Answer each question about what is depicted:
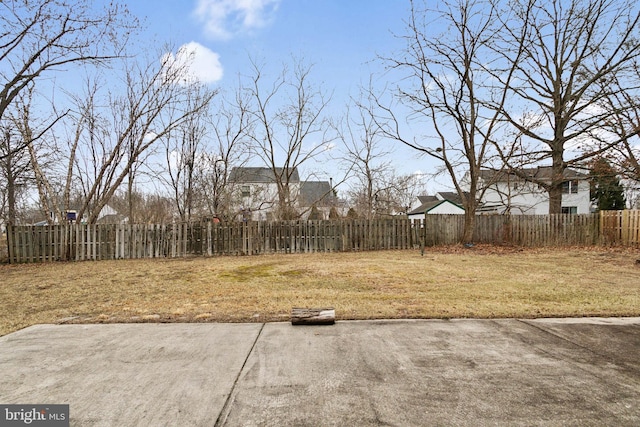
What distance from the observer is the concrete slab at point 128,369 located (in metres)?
2.10

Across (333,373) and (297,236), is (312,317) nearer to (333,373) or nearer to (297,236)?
(333,373)

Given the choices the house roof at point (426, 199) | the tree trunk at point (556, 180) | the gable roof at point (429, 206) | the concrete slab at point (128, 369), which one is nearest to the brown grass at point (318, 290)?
the concrete slab at point (128, 369)

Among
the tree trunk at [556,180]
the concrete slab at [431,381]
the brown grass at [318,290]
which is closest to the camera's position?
the concrete slab at [431,381]

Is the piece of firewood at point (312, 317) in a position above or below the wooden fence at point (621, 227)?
below

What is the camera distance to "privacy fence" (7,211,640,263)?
10.9 m

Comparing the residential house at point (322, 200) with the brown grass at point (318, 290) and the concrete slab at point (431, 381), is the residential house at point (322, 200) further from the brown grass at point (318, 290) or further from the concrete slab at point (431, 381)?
the concrete slab at point (431, 381)

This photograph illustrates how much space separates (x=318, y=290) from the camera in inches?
226

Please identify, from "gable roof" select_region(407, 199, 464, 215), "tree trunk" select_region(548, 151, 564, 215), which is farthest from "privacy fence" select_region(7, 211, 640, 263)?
"gable roof" select_region(407, 199, 464, 215)

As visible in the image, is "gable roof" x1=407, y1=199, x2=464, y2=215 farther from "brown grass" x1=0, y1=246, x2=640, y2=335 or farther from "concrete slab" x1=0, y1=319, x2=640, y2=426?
"concrete slab" x1=0, y1=319, x2=640, y2=426

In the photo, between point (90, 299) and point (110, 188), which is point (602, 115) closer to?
point (90, 299)

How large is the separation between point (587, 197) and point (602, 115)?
21633 millimetres

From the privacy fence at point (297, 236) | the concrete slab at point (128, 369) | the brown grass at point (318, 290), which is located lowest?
the brown grass at point (318, 290)

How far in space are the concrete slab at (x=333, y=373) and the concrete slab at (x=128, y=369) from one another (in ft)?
0.04

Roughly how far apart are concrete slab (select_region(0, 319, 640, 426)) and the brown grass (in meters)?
0.54
